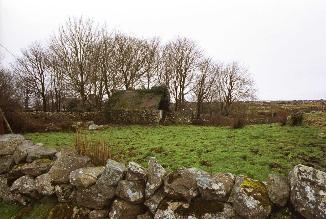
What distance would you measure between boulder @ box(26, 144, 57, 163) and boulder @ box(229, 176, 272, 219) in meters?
5.56

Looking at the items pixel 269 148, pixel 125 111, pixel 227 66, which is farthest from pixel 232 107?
pixel 269 148

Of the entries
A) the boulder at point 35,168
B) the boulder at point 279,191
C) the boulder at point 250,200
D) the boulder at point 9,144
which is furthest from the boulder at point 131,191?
the boulder at point 9,144

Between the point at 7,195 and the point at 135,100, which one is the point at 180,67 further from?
the point at 7,195

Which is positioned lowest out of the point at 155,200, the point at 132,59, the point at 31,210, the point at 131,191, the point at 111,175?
the point at 31,210

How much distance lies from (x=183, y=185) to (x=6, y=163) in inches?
222

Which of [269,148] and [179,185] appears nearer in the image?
[179,185]

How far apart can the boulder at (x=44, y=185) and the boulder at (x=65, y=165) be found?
5.9 inches

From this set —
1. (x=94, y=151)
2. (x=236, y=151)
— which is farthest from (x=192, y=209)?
(x=236, y=151)

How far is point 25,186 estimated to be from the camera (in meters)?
9.12

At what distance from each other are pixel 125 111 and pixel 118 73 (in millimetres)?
12258

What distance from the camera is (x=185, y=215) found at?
23.4ft

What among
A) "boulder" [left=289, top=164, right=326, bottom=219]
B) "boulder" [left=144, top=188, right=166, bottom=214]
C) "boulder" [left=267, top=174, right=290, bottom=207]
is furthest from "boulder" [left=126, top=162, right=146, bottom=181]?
"boulder" [left=289, top=164, right=326, bottom=219]

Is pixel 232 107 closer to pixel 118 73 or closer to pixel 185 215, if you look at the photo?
pixel 118 73

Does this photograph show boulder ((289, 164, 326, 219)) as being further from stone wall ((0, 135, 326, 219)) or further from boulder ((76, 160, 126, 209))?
boulder ((76, 160, 126, 209))
